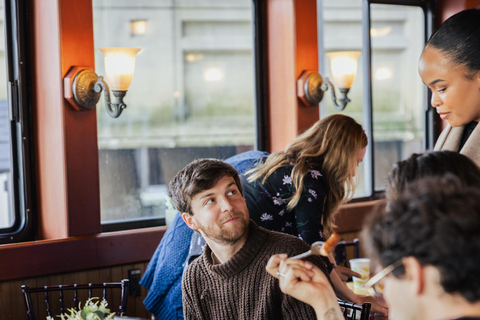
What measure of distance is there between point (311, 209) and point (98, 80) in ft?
4.12

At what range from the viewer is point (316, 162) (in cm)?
241

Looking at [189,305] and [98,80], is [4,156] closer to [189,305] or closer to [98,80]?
[98,80]

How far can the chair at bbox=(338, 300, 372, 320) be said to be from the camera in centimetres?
188

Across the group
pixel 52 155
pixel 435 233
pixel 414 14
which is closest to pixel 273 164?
pixel 52 155

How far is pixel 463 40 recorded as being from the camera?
1599 mm

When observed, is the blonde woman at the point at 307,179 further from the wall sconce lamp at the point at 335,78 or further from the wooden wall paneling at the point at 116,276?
the wall sconce lamp at the point at 335,78

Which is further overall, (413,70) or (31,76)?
(413,70)

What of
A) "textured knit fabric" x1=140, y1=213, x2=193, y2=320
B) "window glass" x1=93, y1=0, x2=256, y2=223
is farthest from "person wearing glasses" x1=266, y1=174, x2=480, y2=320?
"window glass" x1=93, y1=0, x2=256, y2=223

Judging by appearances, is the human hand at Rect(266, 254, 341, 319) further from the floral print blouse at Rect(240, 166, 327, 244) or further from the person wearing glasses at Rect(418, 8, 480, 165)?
the floral print blouse at Rect(240, 166, 327, 244)

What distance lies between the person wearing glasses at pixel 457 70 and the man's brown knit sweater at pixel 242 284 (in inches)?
24.0

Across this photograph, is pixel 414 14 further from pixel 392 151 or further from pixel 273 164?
pixel 273 164

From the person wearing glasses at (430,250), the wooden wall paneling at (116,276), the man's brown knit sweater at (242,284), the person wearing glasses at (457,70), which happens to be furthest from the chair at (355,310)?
the wooden wall paneling at (116,276)

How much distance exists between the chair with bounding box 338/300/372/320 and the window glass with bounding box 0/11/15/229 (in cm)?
173

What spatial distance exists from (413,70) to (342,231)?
60.7 inches
